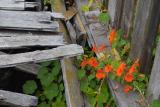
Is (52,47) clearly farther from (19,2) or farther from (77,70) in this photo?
(19,2)

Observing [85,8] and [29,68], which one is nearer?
[29,68]

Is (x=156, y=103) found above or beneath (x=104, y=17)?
beneath

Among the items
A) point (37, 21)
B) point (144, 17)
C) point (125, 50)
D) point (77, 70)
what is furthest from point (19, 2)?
point (144, 17)

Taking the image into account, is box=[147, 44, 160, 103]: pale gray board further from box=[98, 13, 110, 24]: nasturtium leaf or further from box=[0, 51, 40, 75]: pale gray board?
box=[0, 51, 40, 75]: pale gray board

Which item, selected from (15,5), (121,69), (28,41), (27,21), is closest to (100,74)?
(121,69)

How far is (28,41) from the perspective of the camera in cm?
340

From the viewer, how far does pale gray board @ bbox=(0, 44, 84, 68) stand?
3107 millimetres

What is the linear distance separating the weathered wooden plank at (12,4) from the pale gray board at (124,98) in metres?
1.50

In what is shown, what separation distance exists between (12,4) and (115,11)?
1.17 meters

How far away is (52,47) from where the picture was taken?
3477 millimetres

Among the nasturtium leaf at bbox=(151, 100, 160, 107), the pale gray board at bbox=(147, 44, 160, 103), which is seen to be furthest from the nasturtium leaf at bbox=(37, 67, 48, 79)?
the nasturtium leaf at bbox=(151, 100, 160, 107)

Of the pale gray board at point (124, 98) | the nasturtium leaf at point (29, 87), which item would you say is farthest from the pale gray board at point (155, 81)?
the nasturtium leaf at point (29, 87)

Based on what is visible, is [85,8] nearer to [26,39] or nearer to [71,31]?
[71,31]

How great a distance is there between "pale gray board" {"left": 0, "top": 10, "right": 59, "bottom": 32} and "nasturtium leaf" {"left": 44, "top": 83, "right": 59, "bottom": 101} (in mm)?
551
